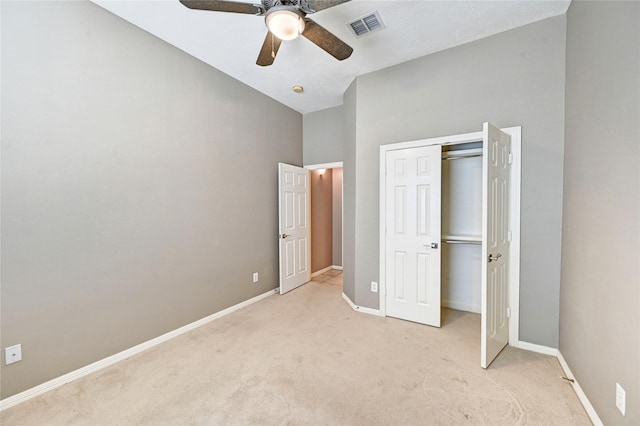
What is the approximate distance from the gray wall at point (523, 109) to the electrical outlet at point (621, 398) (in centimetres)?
109

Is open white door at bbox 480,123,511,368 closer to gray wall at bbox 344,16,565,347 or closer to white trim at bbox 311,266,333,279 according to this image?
gray wall at bbox 344,16,565,347

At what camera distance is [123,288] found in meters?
2.45

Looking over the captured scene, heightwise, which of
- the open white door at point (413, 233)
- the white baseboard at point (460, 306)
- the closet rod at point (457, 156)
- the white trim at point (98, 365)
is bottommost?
the white trim at point (98, 365)

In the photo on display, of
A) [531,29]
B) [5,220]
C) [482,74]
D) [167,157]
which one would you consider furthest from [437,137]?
[5,220]

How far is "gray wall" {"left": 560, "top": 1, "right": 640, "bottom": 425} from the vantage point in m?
1.38

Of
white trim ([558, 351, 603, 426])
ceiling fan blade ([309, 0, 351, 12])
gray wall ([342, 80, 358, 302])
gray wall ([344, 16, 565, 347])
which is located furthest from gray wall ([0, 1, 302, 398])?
white trim ([558, 351, 603, 426])

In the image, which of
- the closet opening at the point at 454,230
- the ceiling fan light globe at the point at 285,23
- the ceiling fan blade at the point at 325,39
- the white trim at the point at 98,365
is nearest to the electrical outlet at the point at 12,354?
the white trim at the point at 98,365

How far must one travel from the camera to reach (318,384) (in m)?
2.06

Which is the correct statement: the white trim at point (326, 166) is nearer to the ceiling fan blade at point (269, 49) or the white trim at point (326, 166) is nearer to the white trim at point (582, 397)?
the ceiling fan blade at point (269, 49)

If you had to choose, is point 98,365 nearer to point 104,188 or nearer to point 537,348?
point 104,188

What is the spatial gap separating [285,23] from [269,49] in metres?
0.32

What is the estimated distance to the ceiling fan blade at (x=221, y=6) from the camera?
166 cm

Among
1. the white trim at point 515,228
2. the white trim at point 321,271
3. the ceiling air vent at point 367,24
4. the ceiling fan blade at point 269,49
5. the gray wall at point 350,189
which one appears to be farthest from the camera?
the white trim at point 321,271

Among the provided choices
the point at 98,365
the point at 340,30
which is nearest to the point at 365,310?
the point at 98,365
